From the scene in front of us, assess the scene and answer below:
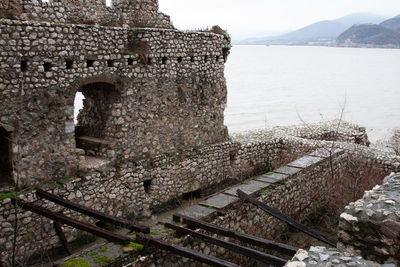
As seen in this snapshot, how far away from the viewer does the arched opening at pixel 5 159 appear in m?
7.86

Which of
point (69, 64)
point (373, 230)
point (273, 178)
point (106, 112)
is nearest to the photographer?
point (373, 230)

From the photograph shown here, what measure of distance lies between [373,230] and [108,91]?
6.59m

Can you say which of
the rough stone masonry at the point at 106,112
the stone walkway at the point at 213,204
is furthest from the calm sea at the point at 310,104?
the rough stone masonry at the point at 106,112

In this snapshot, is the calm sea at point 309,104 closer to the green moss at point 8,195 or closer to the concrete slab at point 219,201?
the concrete slab at point 219,201

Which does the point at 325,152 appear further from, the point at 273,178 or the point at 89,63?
the point at 89,63

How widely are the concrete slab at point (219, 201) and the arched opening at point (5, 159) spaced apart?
4.03 meters

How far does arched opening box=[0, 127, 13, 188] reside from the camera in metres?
7.86

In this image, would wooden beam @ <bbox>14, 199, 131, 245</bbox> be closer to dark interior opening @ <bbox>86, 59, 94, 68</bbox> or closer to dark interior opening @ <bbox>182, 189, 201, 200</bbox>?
dark interior opening @ <bbox>86, 59, 94, 68</bbox>

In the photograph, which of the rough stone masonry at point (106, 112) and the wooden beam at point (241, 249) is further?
the rough stone masonry at point (106, 112)

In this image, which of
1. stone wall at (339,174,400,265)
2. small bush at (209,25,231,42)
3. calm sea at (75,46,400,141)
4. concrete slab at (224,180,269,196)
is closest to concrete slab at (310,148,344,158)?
concrete slab at (224,180,269,196)

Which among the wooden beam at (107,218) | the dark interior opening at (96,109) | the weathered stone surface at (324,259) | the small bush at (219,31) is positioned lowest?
the wooden beam at (107,218)

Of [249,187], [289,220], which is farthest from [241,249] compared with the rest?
[249,187]

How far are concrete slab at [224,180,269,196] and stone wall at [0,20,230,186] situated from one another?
75.9 inches

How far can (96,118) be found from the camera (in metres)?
10.1
